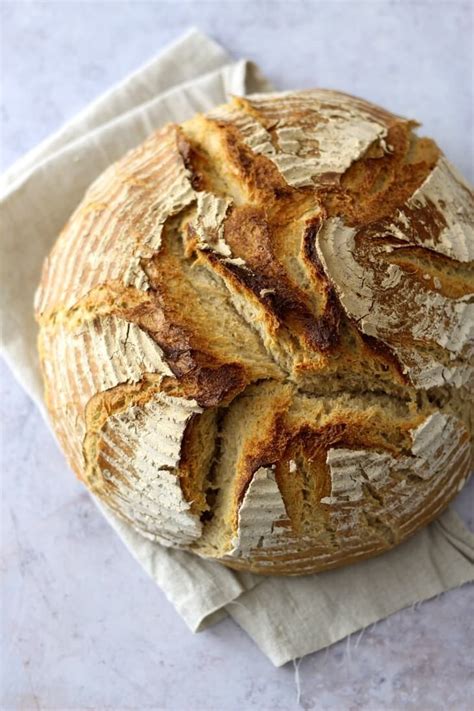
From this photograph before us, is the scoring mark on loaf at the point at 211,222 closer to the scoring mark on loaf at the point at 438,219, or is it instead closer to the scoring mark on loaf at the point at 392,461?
the scoring mark on loaf at the point at 438,219

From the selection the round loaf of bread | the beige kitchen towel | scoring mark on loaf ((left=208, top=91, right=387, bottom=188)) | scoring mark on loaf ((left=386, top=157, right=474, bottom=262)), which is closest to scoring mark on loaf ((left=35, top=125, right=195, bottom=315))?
the round loaf of bread

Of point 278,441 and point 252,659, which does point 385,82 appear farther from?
point 252,659

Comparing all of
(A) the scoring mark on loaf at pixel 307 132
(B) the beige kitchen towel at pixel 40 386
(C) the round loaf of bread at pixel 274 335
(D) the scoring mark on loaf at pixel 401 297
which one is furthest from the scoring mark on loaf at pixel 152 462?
(A) the scoring mark on loaf at pixel 307 132

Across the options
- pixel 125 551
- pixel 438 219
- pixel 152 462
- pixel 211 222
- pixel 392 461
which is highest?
pixel 211 222

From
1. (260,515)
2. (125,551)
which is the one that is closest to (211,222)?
(260,515)

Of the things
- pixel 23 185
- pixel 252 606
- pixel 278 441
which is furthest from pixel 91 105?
pixel 252 606

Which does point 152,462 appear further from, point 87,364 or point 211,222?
point 211,222

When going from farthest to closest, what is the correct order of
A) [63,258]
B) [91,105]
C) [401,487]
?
1. [91,105]
2. [63,258]
3. [401,487]
